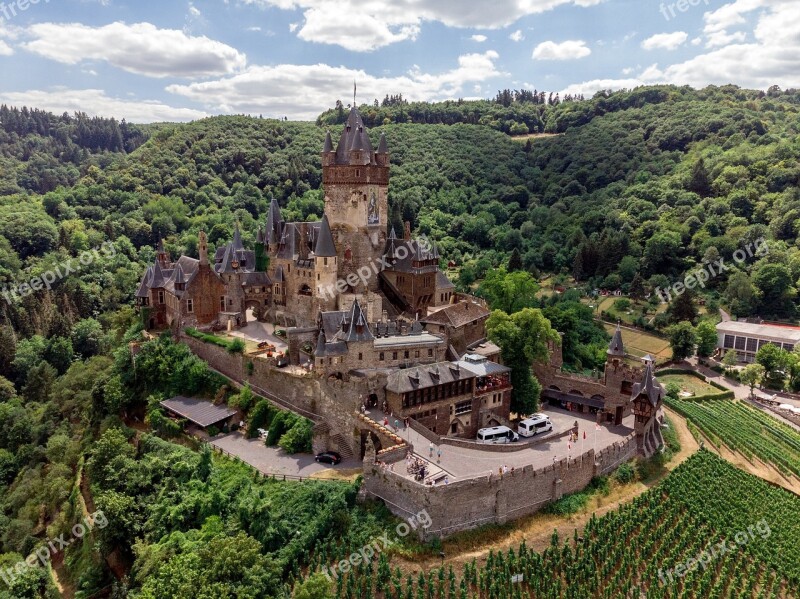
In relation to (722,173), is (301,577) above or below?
below

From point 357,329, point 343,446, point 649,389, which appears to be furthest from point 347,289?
point 649,389

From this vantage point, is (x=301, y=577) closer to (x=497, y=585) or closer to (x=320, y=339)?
(x=497, y=585)

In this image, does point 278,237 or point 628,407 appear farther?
point 278,237

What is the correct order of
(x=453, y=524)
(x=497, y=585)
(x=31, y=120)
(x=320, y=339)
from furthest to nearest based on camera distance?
(x=31, y=120)
(x=320, y=339)
(x=453, y=524)
(x=497, y=585)

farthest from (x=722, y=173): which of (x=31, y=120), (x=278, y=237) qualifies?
(x=31, y=120)

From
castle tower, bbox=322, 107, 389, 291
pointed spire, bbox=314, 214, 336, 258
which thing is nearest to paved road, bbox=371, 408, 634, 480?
pointed spire, bbox=314, 214, 336, 258

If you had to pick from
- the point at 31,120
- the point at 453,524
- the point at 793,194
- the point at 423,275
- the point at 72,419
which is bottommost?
the point at 72,419

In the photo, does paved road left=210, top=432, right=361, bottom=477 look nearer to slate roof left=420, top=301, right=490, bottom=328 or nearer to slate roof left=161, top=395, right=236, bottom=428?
slate roof left=161, top=395, right=236, bottom=428
